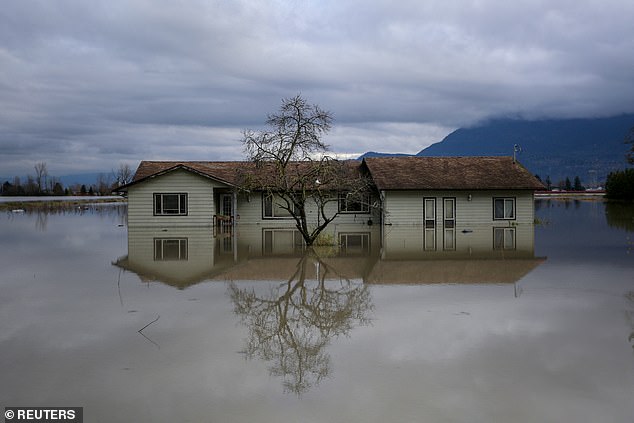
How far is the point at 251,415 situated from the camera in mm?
5590

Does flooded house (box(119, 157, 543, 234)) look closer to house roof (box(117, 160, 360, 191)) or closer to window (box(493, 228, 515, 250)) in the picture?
house roof (box(117, 160, 360, 191))

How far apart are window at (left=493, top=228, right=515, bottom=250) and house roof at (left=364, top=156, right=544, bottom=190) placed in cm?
371

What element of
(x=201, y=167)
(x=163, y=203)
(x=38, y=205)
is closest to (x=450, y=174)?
(x=201, y=167)

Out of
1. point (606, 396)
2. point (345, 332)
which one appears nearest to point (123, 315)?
point (345, 332)

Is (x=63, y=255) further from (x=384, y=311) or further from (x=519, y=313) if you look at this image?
(x=519, y=313)

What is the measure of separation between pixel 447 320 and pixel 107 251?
1234 centimetres

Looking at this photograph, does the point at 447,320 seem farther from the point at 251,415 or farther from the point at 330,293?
the point at 251,415

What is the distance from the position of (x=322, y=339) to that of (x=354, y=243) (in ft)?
42.5

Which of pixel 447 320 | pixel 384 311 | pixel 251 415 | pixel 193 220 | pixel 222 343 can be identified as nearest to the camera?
pixel 251 415

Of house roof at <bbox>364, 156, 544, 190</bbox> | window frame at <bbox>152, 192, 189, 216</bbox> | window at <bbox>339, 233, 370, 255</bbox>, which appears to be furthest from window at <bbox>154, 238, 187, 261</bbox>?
house roof at <bbox>364, 156, 544, 190</bbox>

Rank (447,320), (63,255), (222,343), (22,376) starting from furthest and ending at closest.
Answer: (63,255) → (447,320) → (222,343) → (22,376)

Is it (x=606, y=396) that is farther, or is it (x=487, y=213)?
(x=487, y=213)

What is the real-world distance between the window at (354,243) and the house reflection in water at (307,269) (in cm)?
4

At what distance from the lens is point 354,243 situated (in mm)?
20969
